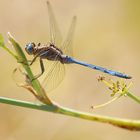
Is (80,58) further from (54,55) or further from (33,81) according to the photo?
(33,81)

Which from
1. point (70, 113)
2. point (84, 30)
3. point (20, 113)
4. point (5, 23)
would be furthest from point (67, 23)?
point (70, 113)

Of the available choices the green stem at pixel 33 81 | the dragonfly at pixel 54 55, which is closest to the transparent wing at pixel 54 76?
the dragonfly at pixel 54 55

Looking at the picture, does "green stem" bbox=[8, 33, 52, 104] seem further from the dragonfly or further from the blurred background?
the blurred background

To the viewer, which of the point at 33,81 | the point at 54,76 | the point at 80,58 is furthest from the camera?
the point at 80,58

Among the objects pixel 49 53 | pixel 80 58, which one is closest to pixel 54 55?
pixel 49 53

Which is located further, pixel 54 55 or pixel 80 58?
pixel 80 58

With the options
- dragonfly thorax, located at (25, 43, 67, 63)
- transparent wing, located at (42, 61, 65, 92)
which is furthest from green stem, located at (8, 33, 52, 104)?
dragonfly thorax, located at (25, 43, 67, 63)

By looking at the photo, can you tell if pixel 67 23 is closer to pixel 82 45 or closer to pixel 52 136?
pixel 82 45
